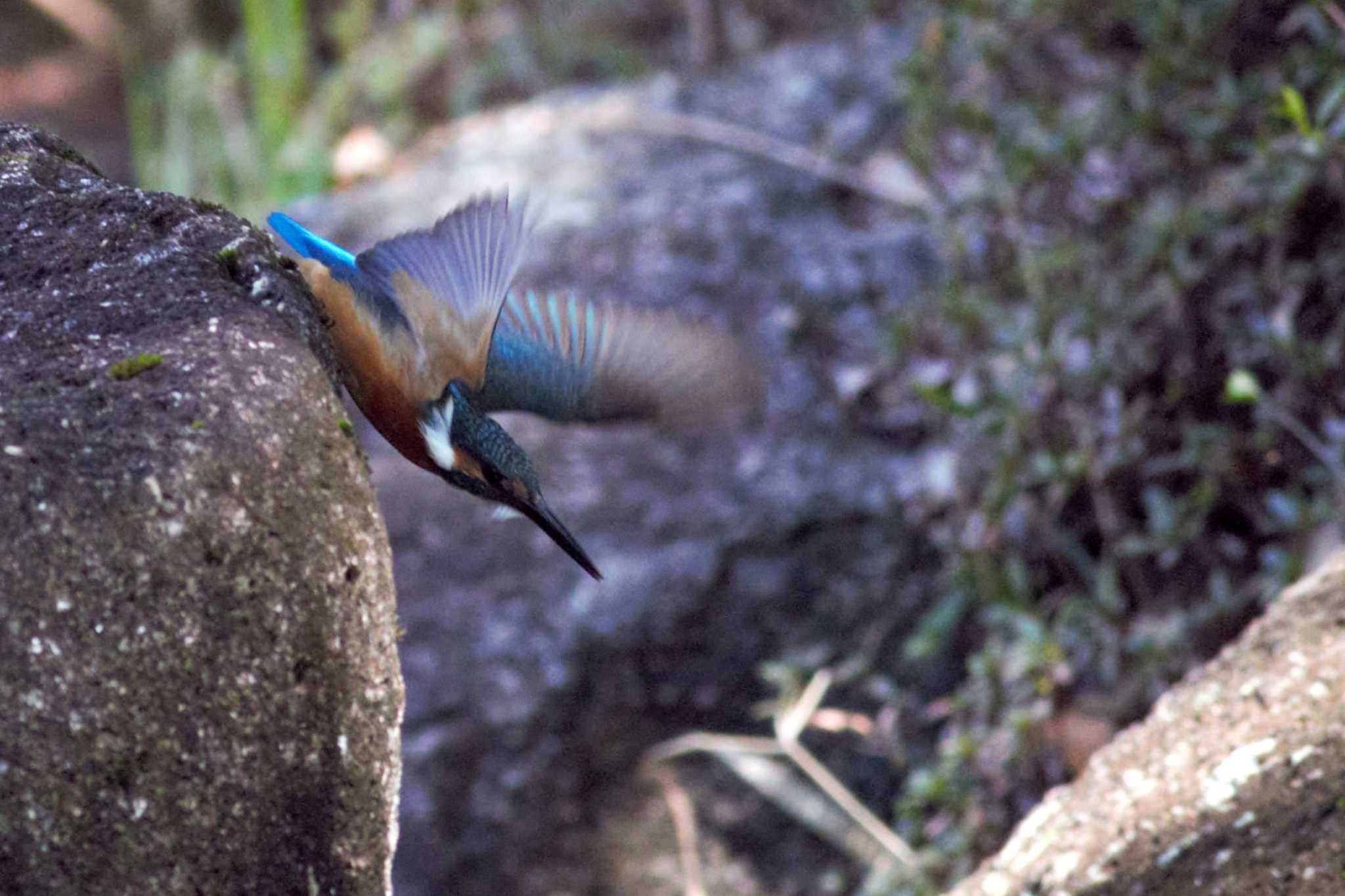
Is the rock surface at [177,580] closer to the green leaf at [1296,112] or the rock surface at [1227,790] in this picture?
the rock surface at [1227,790]

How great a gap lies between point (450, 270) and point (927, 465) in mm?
2110

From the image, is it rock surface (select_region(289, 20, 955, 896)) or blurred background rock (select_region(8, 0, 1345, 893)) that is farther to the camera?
rock surface (select_region(289, 20, 955, 896))

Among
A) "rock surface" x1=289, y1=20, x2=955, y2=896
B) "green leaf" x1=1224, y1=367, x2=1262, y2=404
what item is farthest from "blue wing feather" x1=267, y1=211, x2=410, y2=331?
"rock surface" x1=289, y1=20, x2=955, y2=896

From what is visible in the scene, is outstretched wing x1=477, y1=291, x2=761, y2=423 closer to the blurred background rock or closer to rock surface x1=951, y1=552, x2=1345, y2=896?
rock surface x1=951, y1=552, x2=1345, y2=896

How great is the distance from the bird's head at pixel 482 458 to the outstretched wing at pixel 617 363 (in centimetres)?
24

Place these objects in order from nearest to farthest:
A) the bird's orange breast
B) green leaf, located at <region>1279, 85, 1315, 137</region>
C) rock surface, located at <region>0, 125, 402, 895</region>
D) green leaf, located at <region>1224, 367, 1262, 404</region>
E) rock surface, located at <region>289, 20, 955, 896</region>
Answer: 1. rock surface, located at <region>0, 125, 402, 895</region>
2. the bird's orange breast
3. green leaf, located at <region>1279, 85, 1315, 137</region>
4. green leaf, located at <region>1224, 367, 1262, 404</region>
5. rock surface, located at <region>289, 20, 955, 896</region>

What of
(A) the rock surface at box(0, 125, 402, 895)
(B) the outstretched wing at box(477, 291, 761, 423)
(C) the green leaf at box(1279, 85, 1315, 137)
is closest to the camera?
(A) the rock surface at box(0, 125, 402, 895)

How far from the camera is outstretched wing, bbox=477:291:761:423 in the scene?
2.12m

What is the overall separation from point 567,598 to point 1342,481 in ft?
5.88

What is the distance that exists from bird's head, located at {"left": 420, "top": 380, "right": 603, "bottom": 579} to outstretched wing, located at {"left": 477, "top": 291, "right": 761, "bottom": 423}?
0.24 meters

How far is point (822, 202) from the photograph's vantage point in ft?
15.0

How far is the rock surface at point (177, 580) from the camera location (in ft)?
4.09

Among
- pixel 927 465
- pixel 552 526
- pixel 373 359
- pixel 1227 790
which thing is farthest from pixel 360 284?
→ pixel 927 465

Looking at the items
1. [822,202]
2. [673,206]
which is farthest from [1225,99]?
[673,206]
